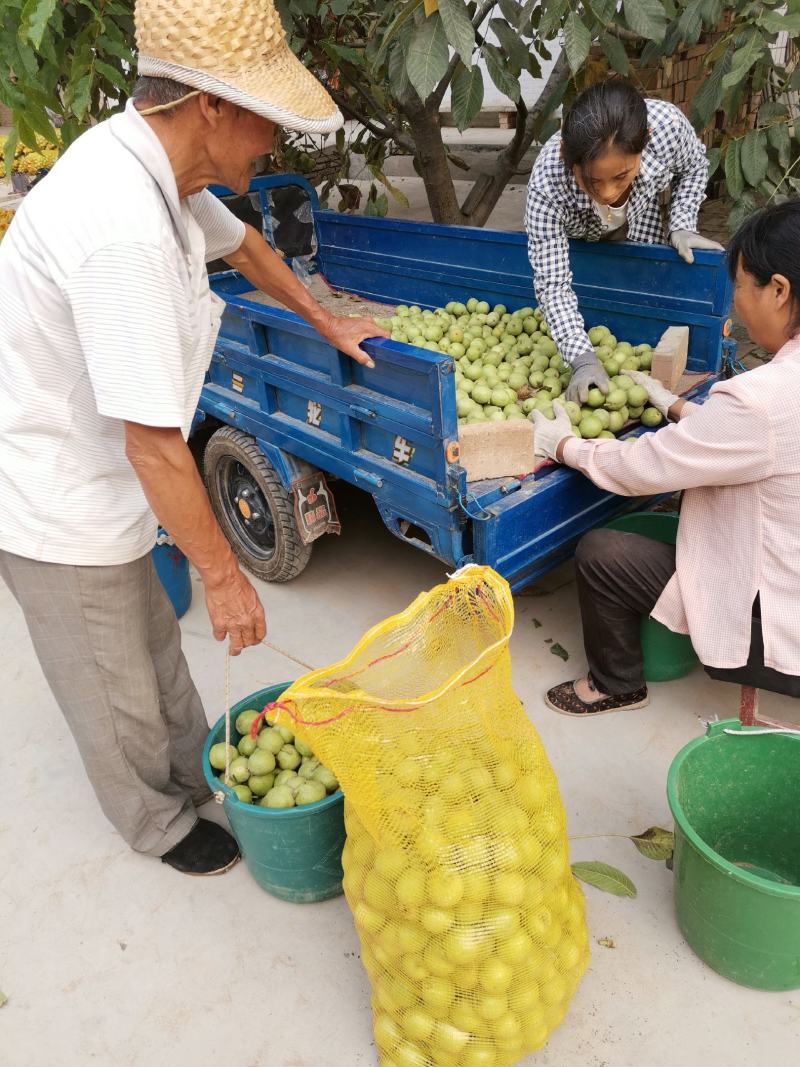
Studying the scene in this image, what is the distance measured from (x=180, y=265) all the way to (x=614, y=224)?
208cm

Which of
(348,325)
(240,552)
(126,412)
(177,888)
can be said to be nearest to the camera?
(126,412)

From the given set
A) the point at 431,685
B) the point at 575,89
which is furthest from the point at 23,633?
the point at 575,89

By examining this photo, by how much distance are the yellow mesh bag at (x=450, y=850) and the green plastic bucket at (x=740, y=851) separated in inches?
13.5

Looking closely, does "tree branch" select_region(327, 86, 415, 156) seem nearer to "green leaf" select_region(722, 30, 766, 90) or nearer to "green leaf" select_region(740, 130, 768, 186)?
"green leaf" select_region(740, 130, 768, 186)

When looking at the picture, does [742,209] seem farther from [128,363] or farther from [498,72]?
[128,363]

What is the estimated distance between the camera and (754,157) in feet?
11.0

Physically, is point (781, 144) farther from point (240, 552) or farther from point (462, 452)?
point (240, 552)

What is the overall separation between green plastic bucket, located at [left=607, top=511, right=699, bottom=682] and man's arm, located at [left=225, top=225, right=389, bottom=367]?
120 cm

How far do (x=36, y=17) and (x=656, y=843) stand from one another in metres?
3.05

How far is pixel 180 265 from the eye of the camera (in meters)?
1.84

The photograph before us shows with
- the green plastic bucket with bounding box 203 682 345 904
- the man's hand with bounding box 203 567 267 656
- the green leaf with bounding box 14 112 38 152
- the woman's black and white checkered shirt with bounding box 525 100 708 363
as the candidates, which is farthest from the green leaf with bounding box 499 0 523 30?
the green plastic bucket with bounding box 203 682 345 904

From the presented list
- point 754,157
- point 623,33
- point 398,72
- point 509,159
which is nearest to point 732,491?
point 754,157

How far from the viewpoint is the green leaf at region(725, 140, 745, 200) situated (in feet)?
11.2

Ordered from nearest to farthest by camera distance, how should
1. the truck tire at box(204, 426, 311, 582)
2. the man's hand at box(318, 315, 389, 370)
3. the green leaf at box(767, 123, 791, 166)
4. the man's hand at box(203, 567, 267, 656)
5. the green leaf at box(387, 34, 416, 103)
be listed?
the man's hand at box(203, 567, 267, 656) → the man's hand at box(318, 315, 389, 370) → the green leaf at box(387, 34, 416, 103) → the green leaf at box(767, 123, 791, 166) → the truck tire at box(204, 426, 311, 582)
